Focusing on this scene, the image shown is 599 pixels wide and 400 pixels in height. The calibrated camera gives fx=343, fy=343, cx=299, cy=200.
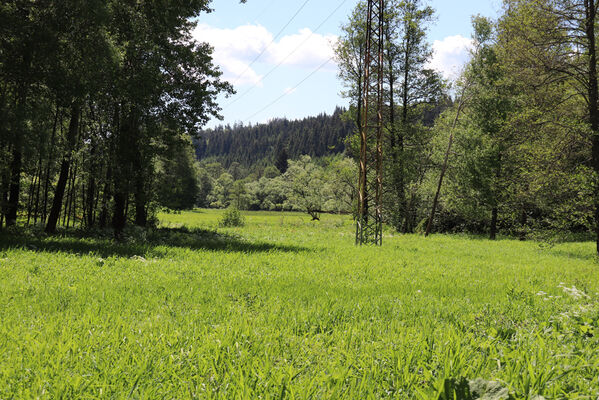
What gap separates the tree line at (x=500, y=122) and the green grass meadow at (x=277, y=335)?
9857 millimetres

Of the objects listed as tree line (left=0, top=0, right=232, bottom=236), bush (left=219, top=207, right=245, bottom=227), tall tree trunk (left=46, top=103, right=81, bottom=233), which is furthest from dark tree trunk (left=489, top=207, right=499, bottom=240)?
tall tree trunk (left=46, top=103, right=81, bottom=233)

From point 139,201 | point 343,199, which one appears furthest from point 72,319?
point 343,199

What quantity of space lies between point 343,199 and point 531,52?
1462 inches

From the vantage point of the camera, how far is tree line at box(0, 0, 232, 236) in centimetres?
1177

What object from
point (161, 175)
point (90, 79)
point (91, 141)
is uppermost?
point (90, 79)

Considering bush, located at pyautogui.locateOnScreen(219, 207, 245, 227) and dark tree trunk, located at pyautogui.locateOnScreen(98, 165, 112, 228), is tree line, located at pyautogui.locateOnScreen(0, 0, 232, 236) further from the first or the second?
bush, located at pyautogui.locateOnScreen(219, 207, 245, 227)

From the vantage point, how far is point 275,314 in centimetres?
463

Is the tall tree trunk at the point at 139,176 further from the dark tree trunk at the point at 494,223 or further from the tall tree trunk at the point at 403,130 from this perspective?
the dark tree trunk at the point at 494,223

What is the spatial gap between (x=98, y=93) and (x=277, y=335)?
14.6 m

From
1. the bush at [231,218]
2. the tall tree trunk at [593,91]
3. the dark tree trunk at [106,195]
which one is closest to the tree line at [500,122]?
the tall tree trunk at [593,91]

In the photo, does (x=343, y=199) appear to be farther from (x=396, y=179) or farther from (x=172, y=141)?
(x=172, y=141)

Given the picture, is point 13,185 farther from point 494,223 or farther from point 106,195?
point 494,223

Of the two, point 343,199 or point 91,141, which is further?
point 343,199

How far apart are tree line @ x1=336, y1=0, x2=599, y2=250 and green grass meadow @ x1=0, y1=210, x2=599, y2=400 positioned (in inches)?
388
